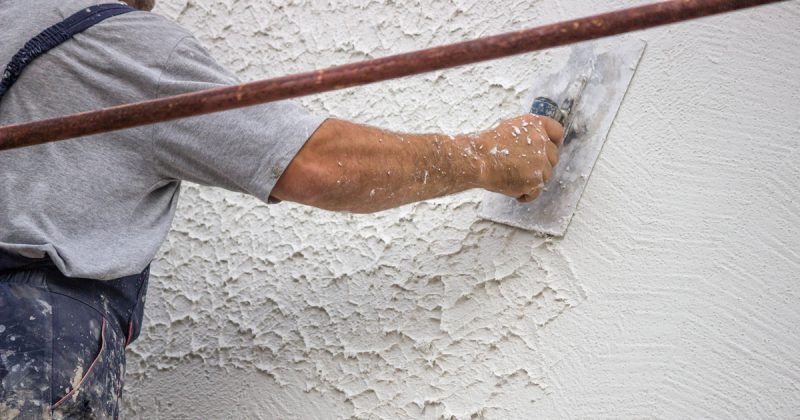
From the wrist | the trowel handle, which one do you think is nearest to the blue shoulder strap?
the wrist

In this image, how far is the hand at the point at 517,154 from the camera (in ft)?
3.33

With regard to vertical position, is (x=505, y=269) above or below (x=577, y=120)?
below

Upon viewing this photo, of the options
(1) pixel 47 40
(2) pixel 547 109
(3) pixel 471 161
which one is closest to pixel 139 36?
(1) pixel 47 40

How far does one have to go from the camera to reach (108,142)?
37.6 inches

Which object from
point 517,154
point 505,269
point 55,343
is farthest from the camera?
point 505,269

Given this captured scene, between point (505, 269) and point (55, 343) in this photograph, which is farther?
point (505, 269)

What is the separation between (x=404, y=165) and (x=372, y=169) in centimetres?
4

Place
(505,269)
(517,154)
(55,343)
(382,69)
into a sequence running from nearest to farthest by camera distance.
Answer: (382,69), (55,343), (517,154), (505,269)

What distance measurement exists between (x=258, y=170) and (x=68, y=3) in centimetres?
31

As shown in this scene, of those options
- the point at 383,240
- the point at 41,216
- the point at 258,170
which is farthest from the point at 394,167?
the point at 41,216

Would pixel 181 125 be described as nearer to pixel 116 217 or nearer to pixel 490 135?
pixel 116 217

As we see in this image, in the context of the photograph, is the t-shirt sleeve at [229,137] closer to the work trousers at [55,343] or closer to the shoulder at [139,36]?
the shoulder at [139,36]

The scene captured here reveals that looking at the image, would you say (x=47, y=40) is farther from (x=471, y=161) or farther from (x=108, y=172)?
(x=471, y=161)

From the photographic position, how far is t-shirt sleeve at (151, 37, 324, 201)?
90cm
